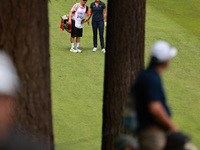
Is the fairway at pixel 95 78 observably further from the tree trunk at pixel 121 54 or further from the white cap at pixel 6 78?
the white cap at pixel 6 78

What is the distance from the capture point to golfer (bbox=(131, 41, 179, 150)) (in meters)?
5.40

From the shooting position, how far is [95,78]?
1423cm

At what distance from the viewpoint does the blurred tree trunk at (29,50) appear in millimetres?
5992

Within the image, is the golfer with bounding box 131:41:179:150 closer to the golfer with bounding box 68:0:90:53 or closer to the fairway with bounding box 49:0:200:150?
the fairway with bounding box 49:0:200:150

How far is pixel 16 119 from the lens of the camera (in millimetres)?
6027

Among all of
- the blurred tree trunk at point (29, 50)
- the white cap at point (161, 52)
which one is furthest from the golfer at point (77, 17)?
the white cap at point (161, 52)

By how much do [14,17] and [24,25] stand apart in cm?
15

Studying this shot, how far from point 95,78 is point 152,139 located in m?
8.60

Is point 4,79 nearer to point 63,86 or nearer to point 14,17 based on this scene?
point 14,17

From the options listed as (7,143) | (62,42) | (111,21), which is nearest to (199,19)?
(62,42)

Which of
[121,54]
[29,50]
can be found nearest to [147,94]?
[29,50]

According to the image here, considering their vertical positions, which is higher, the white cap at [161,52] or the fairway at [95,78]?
the white cap at [161,52]

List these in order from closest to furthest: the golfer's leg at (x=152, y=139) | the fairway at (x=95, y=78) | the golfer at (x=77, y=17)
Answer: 1. the golfer's leg at (x=152, y=139)
2. the fairway at (x=95, y=78)
3. the golfer at (x=77, y=17)

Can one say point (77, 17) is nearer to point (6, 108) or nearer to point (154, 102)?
point (154, 102)
